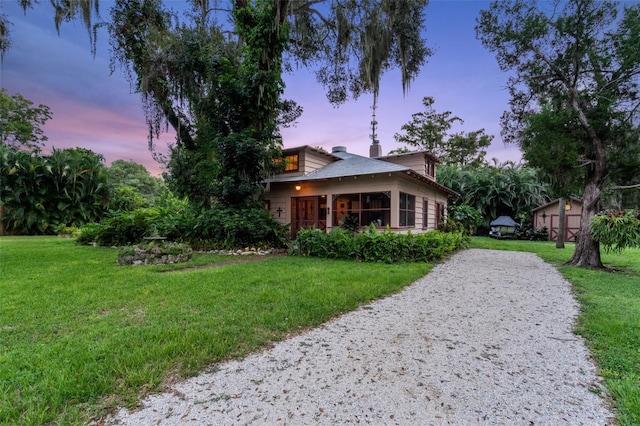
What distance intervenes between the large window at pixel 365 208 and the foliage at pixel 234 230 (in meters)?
2.73

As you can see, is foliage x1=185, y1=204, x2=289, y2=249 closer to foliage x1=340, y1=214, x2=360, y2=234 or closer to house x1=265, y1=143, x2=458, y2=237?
house x1=265, y1=143, x2=458, y2=237

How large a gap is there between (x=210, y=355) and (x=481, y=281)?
207 inches

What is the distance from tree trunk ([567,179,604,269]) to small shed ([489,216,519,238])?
10.4 m

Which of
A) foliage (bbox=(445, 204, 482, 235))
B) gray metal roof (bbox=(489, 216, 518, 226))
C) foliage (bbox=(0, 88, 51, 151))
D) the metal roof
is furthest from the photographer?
foliage (bbox=(0, 88, 51, 151))

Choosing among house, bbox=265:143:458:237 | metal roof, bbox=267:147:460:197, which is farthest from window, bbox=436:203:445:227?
metal roof, bbox=267:147:460:197

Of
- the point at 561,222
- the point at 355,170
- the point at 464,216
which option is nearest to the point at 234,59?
the point at 355,170

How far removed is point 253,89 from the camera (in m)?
9.08

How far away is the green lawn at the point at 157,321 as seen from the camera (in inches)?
76.6

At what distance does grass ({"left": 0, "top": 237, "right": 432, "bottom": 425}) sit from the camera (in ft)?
6.35

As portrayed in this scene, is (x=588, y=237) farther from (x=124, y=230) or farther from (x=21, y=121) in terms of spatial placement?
(x=21, y=121)

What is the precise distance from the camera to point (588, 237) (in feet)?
25.0

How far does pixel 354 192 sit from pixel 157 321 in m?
8.17

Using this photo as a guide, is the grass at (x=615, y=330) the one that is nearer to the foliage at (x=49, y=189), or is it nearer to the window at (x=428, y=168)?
the window at (x=428, y=168)

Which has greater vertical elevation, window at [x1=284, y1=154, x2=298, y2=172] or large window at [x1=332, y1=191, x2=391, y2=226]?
window at [x1=284, y1=154, x2=298, y2=172]
